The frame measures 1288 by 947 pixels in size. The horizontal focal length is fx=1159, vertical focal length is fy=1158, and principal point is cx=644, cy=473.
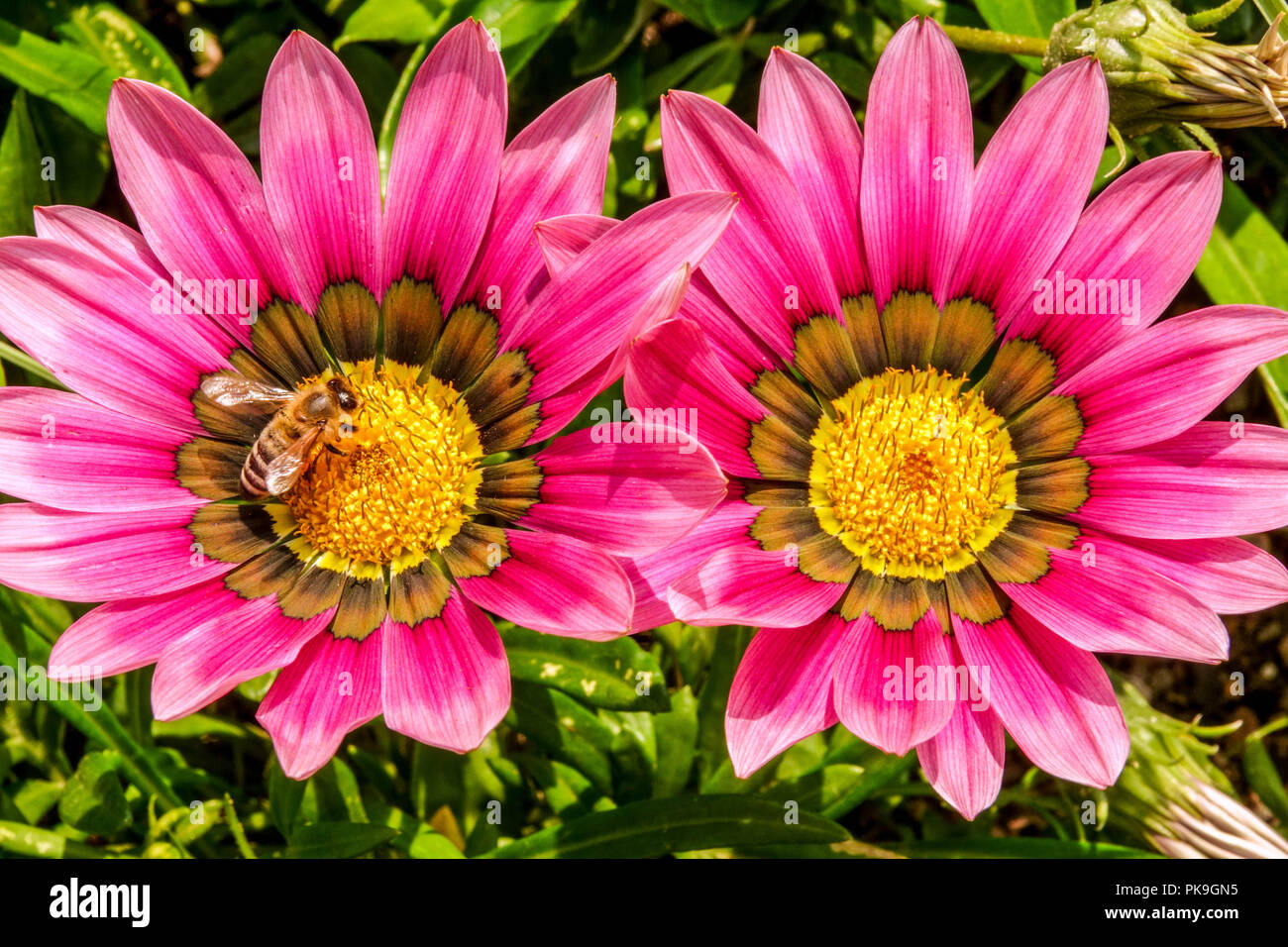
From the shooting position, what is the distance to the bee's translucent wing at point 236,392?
88.6 inches

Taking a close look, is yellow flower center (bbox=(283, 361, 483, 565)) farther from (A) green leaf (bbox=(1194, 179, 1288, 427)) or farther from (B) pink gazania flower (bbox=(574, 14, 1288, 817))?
(A) green leaf (bbox=(1194, 179, 1288, 427))

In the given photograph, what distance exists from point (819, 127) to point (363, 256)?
0.91 meters

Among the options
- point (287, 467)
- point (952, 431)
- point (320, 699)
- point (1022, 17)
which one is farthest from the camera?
point (1022, 17)

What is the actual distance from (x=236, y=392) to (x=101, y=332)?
0.26 metres

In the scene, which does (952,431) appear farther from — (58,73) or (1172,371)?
(58,73)

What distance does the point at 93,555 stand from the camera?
205 centimetres

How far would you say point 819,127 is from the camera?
81.2 inches

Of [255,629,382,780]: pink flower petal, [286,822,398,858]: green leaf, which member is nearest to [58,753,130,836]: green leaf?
[286,822,398,858]: green leaf

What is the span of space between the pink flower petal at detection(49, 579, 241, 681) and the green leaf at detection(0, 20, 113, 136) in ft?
3.75

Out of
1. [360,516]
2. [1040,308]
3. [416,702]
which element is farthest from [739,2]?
[416,702]

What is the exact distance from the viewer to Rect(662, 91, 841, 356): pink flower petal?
2.00m

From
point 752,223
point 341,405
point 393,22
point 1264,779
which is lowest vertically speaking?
point 1264,779

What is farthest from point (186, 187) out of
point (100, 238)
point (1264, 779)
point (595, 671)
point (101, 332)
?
point (1264, 779)

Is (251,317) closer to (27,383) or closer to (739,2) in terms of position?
(27,383)
